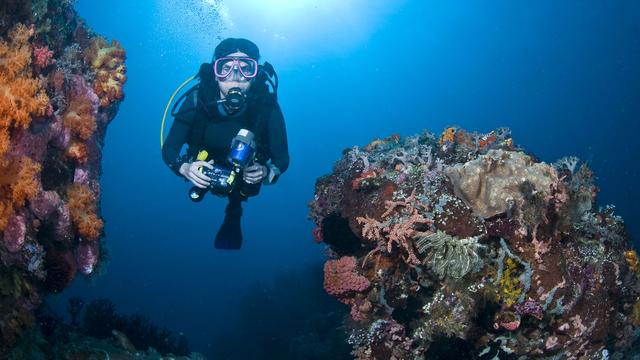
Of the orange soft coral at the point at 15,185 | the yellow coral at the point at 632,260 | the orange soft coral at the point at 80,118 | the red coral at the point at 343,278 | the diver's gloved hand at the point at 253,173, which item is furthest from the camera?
the diver's gloved hand at the point at 253,173

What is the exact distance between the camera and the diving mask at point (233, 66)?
7211 millimetres

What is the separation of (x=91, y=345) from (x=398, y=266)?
4.54 meters

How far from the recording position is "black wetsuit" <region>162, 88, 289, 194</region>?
7.25 m

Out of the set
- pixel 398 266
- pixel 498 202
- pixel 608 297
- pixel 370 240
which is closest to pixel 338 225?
pixel 370 240

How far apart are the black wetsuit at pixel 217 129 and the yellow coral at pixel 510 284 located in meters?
4.32

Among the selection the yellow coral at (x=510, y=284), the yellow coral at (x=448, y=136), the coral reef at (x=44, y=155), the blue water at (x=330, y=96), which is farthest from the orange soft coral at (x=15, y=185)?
the blue water at (x=330, y=96)

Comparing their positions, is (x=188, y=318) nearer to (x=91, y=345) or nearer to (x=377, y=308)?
(x=91, y=345)

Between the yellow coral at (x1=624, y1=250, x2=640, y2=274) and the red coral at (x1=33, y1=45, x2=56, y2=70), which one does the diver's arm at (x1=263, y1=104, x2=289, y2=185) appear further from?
the yellow coral at (x1=624, y1=250, x2=640, y2=274)

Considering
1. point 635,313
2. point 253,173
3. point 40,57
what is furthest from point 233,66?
point 635,313

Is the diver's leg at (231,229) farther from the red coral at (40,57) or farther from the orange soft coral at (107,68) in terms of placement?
the red coral at (40,57)

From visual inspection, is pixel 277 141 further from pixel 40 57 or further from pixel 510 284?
pixel 510 284

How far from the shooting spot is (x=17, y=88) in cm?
373

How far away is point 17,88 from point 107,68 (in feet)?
7.64

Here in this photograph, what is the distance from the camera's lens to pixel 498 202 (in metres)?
4.55
